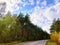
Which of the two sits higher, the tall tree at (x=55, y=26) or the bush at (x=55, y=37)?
the tall tree at (x=55, y=26)

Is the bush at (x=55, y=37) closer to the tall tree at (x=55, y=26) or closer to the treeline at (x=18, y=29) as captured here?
the tall tree at (x=55, y=26)

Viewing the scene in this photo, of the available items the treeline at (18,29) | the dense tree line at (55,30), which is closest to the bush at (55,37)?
the dense tree line at (55,30)

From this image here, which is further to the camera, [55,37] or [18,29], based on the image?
[18,29]

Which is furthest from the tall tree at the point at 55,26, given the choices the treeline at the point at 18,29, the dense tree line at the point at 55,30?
the treeline at the point at 18,29

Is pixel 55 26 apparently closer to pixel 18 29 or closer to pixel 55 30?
pixel 55 30

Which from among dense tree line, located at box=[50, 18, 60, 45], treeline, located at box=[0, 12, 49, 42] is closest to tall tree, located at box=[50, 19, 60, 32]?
dense tree line, located at box=[50, 18, 60, 45]

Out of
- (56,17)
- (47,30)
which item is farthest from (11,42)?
(56,17)

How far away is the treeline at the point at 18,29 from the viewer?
3.27 metres

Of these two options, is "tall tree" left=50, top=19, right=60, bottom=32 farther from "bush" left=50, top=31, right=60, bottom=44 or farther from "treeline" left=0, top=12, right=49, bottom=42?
"treeline" left=0, top=12, right=49, bottom=42

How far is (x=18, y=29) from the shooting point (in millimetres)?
3299

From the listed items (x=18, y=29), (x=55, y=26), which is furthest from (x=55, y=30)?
(x=18, y=29)

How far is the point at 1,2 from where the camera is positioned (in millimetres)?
3381

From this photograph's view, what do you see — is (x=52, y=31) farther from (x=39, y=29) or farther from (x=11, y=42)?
(x=11, y=42)

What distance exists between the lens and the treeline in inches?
129
